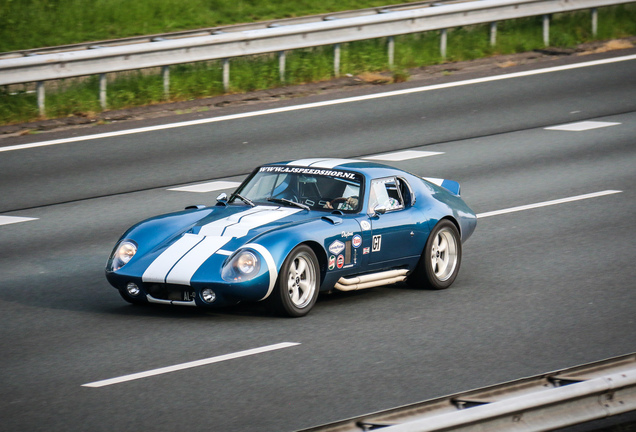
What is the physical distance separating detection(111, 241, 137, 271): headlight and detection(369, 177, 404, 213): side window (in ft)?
7.22

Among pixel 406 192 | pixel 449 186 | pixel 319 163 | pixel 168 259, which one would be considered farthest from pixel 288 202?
pixel 449 186

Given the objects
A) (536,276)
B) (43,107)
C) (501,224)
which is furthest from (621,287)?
(43,107)

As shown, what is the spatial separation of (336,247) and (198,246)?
1202mm

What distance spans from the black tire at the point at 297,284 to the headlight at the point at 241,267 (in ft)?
0.76

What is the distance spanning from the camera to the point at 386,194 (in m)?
10.0

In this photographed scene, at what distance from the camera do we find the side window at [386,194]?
9.80 metres

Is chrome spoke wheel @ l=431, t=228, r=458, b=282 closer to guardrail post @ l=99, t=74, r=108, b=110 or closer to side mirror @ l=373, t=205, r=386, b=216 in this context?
side mirror @ l=373, t=205, r=386, b=216

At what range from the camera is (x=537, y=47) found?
22391 millimetres

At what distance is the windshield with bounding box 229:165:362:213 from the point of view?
31.8 feet

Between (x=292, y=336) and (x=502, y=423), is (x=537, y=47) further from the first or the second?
(x=502, y=423)

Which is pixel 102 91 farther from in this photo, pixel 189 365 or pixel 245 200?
pixel 189 365

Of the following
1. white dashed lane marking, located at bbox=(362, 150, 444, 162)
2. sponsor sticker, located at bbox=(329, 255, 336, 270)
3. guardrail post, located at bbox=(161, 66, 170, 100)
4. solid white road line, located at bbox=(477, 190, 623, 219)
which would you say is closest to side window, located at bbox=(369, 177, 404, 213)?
sponsor sticker, located at bbox=(329, 255, 336, 270)

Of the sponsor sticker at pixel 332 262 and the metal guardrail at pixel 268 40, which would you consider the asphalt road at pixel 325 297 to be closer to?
Result: the sponsor sticker at pixel 332 262

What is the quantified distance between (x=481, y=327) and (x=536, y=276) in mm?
1870
